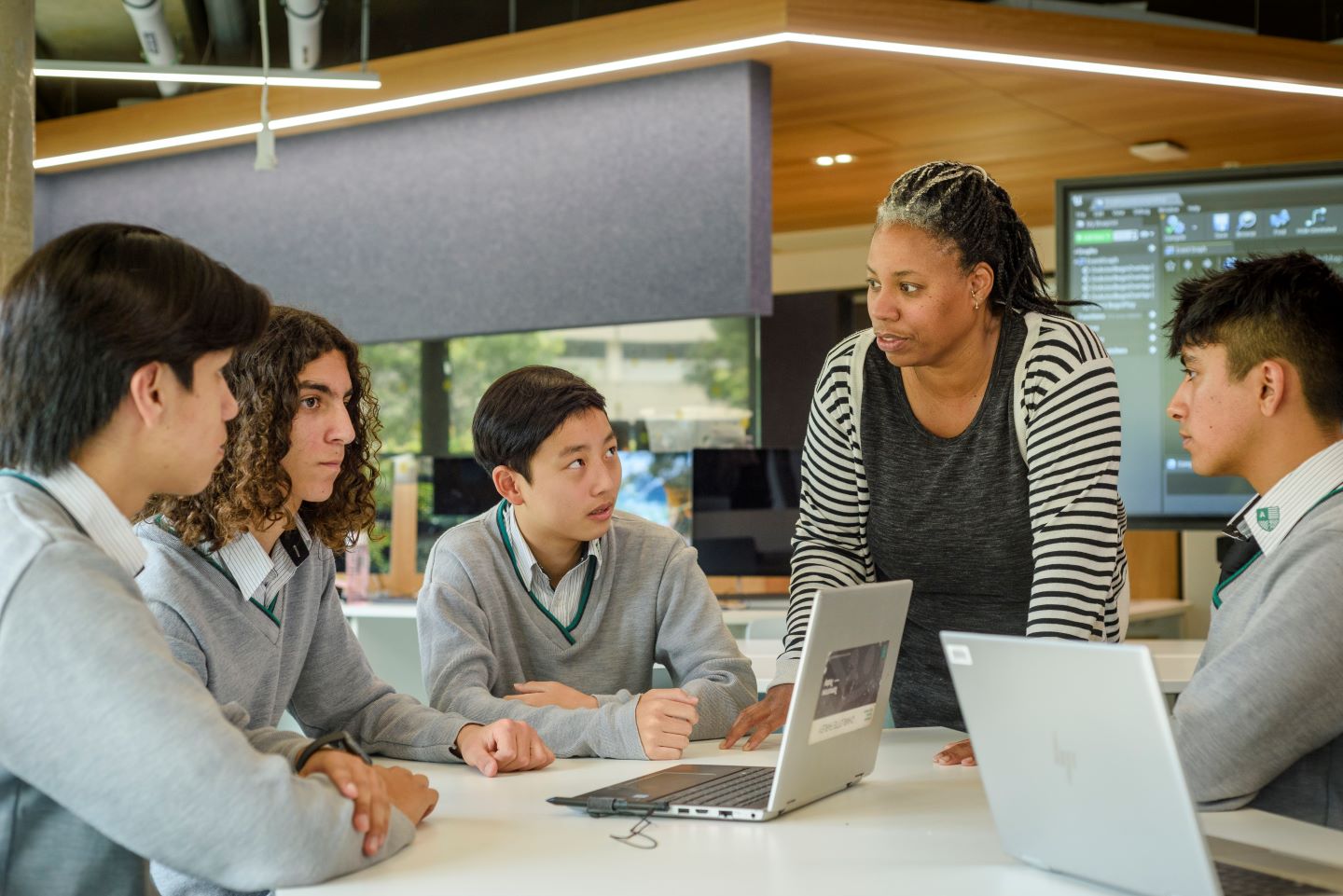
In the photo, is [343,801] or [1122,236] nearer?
[343,801]

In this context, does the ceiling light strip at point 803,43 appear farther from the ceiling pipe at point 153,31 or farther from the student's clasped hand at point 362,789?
the student's clasped hand at point 362,789

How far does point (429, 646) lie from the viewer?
6.37 feet

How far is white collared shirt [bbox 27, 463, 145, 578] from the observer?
1166 mm

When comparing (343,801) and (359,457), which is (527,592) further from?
(343,801)

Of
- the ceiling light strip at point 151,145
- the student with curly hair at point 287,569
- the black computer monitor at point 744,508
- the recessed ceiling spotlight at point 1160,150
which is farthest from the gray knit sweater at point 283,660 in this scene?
the recessed ceiling spotlight at point 1160,150

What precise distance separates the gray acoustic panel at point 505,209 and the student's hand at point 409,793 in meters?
3.10

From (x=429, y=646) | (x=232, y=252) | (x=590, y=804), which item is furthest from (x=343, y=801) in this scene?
(x=232, y=252)

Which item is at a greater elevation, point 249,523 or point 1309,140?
point 1309,140

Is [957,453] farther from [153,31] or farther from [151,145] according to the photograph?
[151,145]

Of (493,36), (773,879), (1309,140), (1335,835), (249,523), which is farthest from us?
(1309,140)

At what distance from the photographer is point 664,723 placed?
1709 mm

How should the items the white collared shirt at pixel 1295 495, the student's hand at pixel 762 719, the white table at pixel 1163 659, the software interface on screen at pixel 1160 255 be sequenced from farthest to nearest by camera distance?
1. the software interface on screen at pixel 1160 255
2. the white table at pixel 1163 659
3. the student's hand at pixel 762 719
4. the white collared shirt at pixel 1295 495

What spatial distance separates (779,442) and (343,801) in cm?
505

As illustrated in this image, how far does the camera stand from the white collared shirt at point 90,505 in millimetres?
1166
